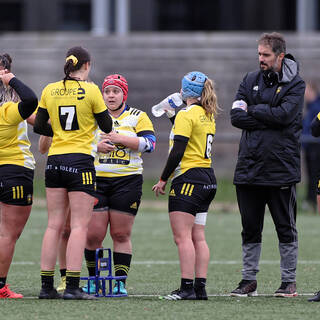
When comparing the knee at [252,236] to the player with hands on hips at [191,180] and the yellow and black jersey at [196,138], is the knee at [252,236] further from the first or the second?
the yellow and black jersey at [196,138]

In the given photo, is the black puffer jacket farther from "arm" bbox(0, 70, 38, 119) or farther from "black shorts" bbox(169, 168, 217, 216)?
"arm" bbox(0, 70, 38, 119)

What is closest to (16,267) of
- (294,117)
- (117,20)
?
(294,117)

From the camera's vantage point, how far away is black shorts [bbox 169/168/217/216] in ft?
25.9

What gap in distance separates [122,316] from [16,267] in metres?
3.68

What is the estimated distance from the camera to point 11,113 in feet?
25.8

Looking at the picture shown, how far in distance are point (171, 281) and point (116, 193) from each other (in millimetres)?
1429

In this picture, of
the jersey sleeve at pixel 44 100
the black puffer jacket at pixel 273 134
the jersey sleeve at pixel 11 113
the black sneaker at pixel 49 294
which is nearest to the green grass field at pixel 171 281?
the black sneaker at pixel 49 294

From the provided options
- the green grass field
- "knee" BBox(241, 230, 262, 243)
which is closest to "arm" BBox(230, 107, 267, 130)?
"knee" BBox(241, 230, 262, 243)

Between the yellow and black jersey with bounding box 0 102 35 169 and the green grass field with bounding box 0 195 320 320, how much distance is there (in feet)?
3.71

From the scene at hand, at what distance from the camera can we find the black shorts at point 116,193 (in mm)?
8211

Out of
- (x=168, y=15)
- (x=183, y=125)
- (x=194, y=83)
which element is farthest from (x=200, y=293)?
(x=168, y=15)

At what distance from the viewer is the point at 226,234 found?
44.9 feet

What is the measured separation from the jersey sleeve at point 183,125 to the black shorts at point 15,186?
1295mm

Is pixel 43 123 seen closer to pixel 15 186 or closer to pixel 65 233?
pixel 15 186
